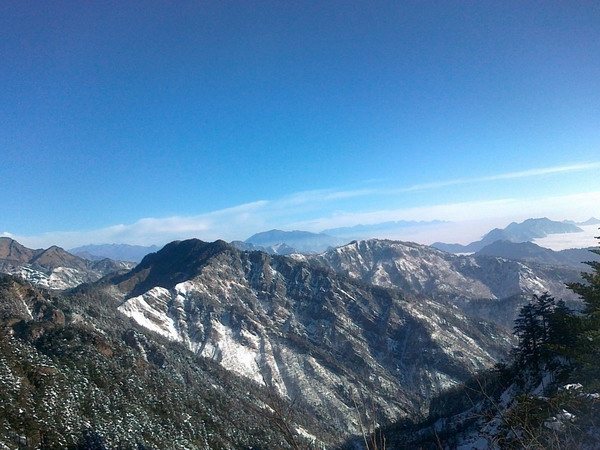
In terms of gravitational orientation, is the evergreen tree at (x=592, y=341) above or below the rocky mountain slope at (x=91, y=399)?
above

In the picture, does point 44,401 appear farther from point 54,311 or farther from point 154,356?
point 154,356

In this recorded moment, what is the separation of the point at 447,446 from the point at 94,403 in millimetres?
75494

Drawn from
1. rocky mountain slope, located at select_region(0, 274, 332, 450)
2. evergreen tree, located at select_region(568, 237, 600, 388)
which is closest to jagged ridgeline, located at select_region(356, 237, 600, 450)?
evergreen tree, located at select_region(568, 237, 600, 388)

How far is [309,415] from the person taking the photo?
175625 millimetres

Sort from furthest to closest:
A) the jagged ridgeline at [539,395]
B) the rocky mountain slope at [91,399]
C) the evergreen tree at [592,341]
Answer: the rocky mountain slope at [91,399] < the evergreen tree at [592,341] < the jagged ridgeline at [539,395]

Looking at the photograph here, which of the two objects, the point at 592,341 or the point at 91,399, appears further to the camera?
the point at 91,399

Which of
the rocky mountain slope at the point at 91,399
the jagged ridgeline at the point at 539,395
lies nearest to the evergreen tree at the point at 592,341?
the jagged ridgeline at the point at 539,395

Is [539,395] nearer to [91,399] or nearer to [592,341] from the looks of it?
[592,341]

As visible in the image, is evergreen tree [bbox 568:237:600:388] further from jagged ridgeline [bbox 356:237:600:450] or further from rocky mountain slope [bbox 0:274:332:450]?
rocky mountain slope [bbox 0:274:332:450]

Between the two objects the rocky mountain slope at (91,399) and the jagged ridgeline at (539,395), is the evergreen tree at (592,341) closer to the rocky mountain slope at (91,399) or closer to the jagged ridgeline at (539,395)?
the jagged ridgeline at (539,395)

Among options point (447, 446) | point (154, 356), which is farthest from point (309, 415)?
point (447, 446)

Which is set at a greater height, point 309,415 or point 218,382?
point 218,382

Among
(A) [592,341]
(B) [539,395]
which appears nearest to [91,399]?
(B) [539,395]

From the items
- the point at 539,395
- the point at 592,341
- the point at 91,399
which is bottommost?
the point at 91,399
